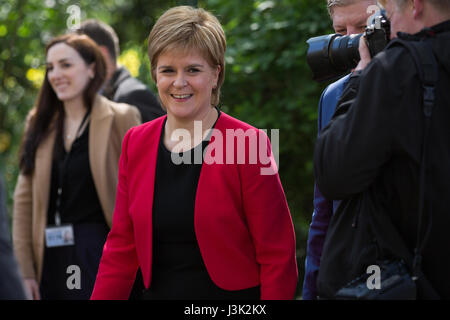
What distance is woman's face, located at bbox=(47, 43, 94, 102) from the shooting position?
4.14 m

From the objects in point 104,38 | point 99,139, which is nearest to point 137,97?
point 99,139

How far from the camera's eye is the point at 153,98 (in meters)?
4.52

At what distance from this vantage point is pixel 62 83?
13.6 feet

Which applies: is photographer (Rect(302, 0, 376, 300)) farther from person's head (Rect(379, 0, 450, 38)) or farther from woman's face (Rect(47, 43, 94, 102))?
woman's face (Rect(47, 43, 94, 102))

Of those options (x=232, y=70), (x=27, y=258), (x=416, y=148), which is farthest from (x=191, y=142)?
(x=232, y=70)

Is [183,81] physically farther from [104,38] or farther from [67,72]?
[104,38]

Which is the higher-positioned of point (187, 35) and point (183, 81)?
point (187, 35)

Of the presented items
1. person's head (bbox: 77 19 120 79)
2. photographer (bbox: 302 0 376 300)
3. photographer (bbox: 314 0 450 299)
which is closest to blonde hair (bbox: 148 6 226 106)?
photographer (bbox: 302 0 376 300)

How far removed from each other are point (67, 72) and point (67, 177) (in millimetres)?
693

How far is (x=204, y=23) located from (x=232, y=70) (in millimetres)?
3013

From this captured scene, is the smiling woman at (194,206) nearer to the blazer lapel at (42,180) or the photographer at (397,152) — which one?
the photographer at (397,152)

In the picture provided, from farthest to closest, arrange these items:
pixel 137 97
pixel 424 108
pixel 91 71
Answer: pixel 137 97 < pixel 91 71 < pixel 424 108

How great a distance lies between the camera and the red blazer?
33 cm
